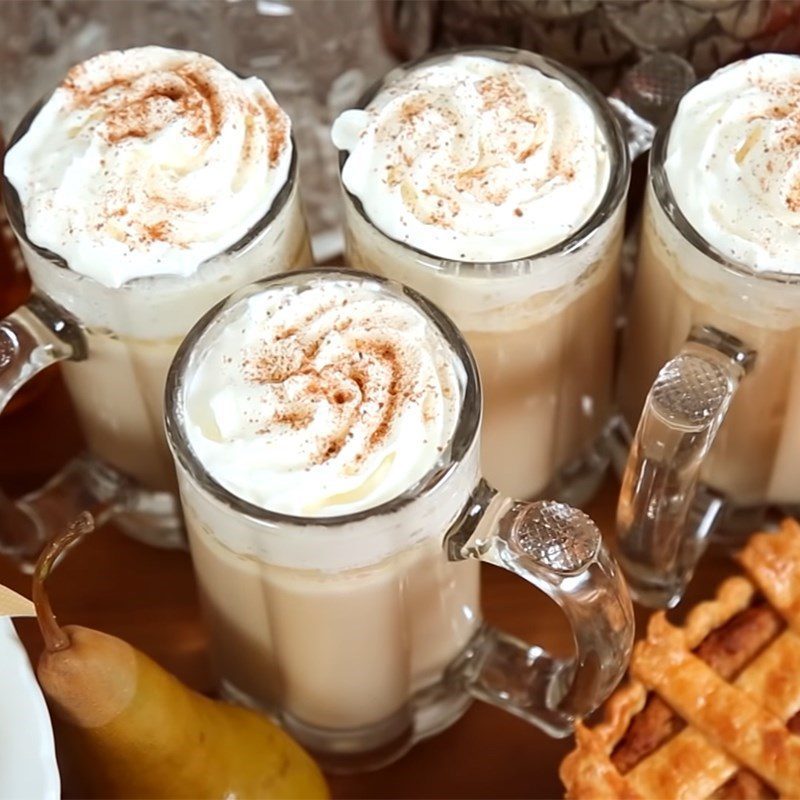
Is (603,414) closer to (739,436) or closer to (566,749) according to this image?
(739,436)

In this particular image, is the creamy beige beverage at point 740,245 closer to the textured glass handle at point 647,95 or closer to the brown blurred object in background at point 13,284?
the textured glass handle at point 647,95

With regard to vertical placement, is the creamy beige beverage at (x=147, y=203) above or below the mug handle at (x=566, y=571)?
above

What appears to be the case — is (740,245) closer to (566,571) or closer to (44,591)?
(566,571)

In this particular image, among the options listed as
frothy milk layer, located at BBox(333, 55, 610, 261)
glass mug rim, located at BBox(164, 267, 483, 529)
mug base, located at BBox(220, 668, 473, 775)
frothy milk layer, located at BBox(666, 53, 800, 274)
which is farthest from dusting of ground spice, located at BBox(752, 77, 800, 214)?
mug base, located at BBox(220, 668, 473, 775)

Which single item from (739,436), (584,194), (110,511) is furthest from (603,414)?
(110,511)

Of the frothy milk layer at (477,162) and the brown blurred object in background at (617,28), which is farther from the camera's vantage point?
Answer: the brown blurred object in background at (617,28)

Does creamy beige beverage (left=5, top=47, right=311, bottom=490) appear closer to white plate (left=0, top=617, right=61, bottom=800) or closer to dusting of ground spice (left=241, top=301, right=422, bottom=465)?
dusting of ground spice (left=241, top=301, right=422, bottom=465)

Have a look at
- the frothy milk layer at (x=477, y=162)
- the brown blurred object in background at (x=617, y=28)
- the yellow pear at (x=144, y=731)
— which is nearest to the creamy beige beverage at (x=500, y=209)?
the frothy milk layer at (x=477, y=162)
